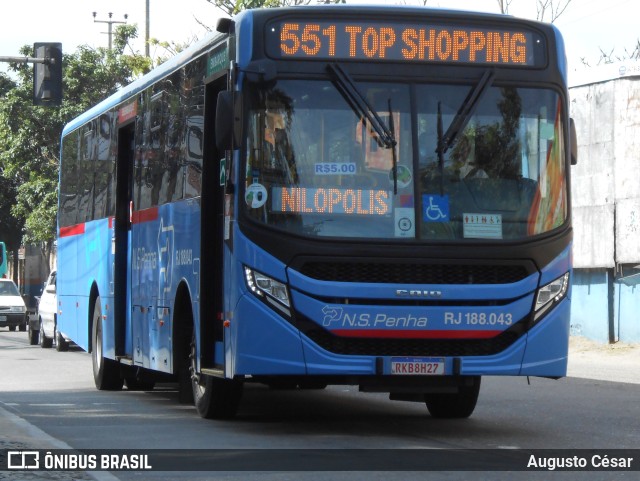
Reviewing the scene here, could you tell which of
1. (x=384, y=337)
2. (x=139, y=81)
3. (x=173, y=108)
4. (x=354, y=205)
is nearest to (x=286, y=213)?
(x=354, y=205)

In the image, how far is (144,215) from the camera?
15.2m

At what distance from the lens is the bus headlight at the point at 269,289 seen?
1098cm

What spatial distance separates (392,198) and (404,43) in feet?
4.14

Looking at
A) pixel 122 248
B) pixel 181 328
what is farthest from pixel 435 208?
pixel 122 248

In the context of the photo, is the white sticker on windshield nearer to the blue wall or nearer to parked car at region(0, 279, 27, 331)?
the blue wall

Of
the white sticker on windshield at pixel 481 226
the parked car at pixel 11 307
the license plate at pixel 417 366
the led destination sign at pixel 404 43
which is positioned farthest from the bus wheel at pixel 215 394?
the parked car at pixel 11 307

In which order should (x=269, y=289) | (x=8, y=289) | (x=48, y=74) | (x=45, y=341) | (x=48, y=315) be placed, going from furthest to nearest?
(x=8, y=289)
(x=45, y=341)
(x=48, y=315)
(x=48, y=74)
(x=269, y=289)

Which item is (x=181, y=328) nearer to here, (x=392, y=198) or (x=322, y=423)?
(x=322, y=423)

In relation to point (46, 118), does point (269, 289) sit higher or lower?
lower

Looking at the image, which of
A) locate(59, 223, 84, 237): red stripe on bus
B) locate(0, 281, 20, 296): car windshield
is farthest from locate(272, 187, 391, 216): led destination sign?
locate(0, 281, 20, 296): car windshield

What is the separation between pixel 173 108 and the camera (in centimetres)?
1392

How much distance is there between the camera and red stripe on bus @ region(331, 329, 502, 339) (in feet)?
36.0

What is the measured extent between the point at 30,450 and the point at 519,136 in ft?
14.6

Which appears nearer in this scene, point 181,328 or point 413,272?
point 413,272
